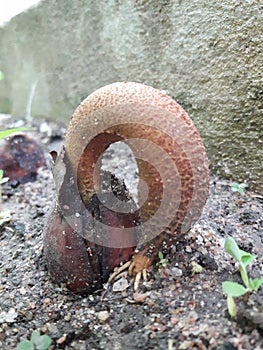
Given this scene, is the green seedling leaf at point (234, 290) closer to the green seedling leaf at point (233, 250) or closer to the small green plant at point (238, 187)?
the green seedling leaf at point (233, 250)

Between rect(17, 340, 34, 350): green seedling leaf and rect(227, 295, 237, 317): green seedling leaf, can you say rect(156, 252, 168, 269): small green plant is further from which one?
rect(17, 340, 34, 350): green seedling leaf

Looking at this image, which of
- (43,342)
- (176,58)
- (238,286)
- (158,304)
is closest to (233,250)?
(238,286)

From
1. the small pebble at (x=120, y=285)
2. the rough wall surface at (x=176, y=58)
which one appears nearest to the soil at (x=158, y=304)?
the small pebble at (x=120, y=285)

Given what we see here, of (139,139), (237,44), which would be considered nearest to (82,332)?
(139,139)

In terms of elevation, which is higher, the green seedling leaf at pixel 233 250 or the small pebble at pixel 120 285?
the green seedling leaf at pixel 233 250

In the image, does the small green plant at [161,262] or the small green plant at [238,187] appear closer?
the small green plant at [161,262]

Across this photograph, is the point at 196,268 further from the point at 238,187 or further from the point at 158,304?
the point at 238,187

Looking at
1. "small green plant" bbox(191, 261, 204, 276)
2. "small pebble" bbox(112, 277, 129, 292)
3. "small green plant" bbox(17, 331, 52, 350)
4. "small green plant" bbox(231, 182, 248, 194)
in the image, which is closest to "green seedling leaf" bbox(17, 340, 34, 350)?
"small green plant" bbox(17, 331, 52, 350)
